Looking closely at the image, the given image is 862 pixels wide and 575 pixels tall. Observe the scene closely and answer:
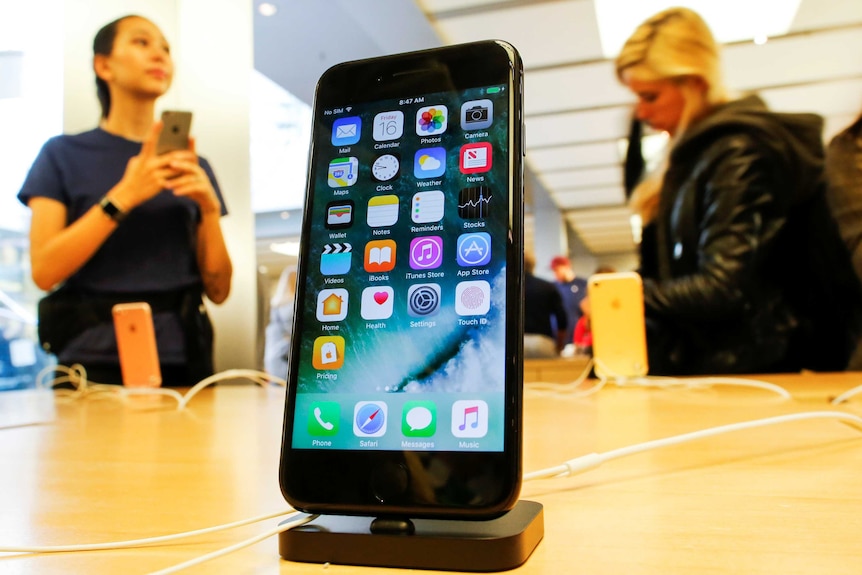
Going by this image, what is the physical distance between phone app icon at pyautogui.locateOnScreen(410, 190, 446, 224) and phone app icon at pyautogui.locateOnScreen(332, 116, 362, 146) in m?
0.04

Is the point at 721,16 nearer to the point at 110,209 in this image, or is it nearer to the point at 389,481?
the point at 110,209

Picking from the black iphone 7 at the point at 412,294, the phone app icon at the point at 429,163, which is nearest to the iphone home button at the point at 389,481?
the black iphone 7 at the point at 412,294

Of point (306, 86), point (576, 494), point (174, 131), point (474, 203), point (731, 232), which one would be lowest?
point (576, 494)

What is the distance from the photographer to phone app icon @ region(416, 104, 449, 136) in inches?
9.7

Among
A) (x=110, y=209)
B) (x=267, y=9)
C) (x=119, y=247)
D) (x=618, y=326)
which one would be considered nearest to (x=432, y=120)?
(x=618, y=326)

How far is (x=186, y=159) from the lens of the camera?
3.63 feet

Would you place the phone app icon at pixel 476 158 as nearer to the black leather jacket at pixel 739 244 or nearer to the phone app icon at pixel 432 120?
the phone app icon at pixel 432 120

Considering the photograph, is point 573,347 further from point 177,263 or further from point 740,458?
point 740,458

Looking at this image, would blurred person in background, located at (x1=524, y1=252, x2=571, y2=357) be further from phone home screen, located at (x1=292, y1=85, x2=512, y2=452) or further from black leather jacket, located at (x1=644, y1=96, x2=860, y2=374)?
phone home screen, located at (x1=292, y1=85, x2=512, y2=452)

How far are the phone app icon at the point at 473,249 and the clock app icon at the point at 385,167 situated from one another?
0.14 ft

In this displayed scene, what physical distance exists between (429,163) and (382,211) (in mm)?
25

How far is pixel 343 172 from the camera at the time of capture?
254 millimetres

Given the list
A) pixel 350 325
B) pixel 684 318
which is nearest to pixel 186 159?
pixel 684 318

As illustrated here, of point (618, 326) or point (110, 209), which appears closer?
point (618, 326)
